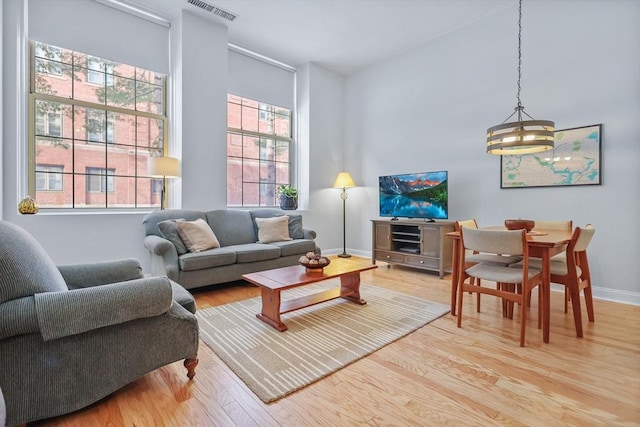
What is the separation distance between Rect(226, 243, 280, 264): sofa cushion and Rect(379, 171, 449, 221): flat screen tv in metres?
1.88

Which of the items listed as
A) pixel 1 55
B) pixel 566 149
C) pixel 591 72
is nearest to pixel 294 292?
pixel 566 149

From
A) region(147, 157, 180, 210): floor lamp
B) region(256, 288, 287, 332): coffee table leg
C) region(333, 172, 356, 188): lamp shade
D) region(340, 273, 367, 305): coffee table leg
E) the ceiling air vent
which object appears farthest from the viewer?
region(333, 172, 356, 188): lamp shade

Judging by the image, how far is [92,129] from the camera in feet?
11.7

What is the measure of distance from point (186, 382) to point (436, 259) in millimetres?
3134

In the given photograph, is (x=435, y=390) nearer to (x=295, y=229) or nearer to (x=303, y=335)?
(x=303, y=335)

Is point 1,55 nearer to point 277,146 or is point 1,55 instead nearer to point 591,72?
point 277,146

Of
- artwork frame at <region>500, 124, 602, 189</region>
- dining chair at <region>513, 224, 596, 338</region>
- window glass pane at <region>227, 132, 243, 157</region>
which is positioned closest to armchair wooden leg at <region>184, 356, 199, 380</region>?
dining chair at <region>513, 224, 596, 338</region>

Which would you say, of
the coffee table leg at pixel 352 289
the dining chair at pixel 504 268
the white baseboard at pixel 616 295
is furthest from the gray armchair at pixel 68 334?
the white baseboard at pixel 616 295

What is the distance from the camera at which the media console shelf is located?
3883 mm

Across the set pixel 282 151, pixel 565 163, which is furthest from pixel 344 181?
pixel 565 163

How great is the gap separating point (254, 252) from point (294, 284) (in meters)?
1.33

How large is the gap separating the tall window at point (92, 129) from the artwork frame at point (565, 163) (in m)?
4.39

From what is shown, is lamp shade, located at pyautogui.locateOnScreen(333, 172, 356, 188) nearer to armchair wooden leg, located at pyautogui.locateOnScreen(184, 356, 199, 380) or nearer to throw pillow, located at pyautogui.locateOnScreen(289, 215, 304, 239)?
throw pillow, located at pyautogui.locateOnScreen(289, 215, 304, 239)

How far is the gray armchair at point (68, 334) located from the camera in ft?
3.95
